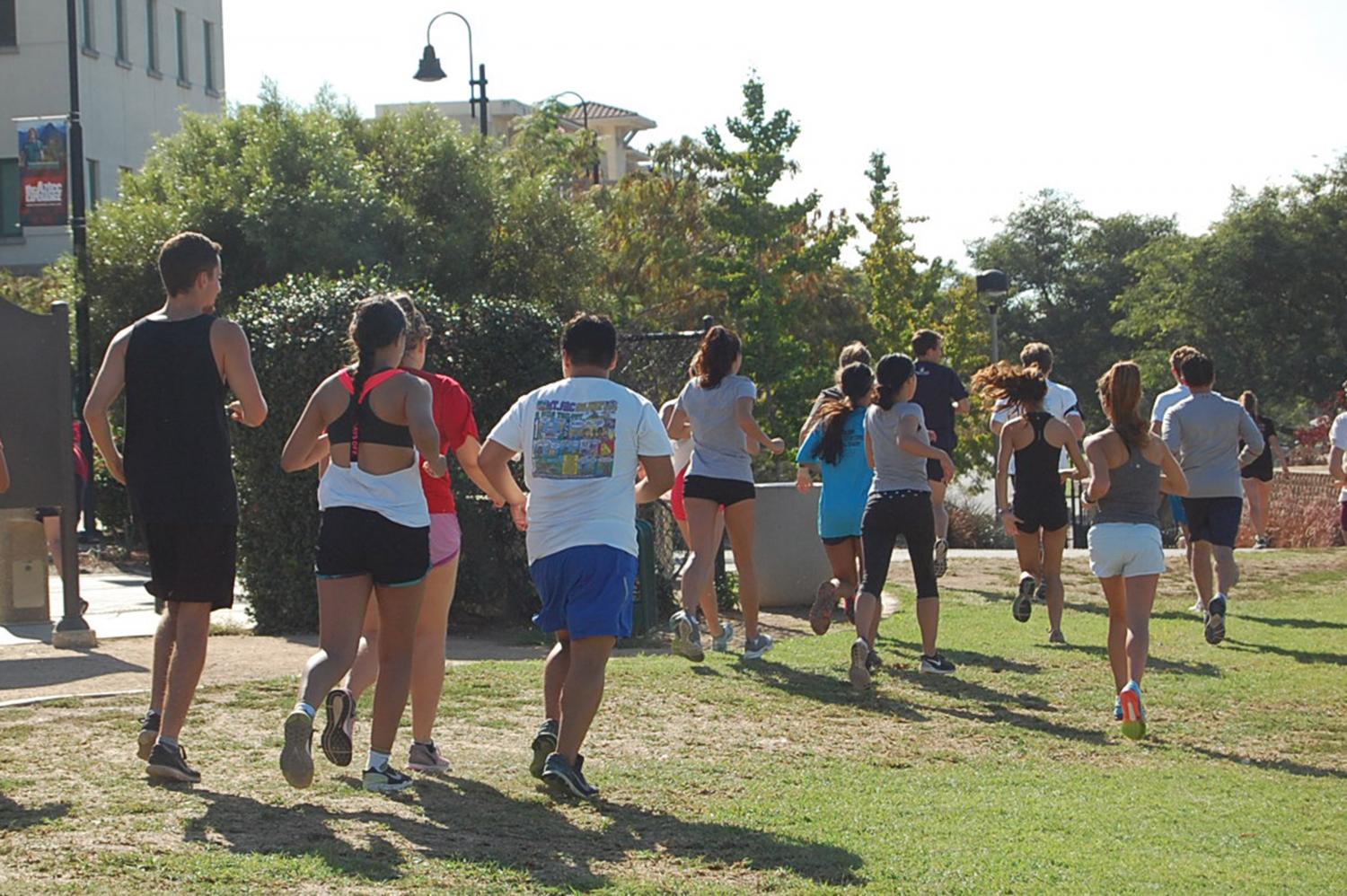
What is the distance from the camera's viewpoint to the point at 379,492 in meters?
6.24

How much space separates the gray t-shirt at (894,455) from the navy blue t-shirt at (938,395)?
3490 mm

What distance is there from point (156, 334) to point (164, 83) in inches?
1600

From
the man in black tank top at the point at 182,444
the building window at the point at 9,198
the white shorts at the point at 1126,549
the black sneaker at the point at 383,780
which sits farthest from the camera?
the building window at the point at 9,198

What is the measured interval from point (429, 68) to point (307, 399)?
52.8ft

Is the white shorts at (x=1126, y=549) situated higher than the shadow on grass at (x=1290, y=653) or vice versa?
the white shorts at (x=1126, y=549)

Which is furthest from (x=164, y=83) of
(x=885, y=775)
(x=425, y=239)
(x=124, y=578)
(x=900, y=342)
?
(x=885, y=775)

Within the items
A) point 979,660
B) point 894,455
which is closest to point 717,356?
point 894,455

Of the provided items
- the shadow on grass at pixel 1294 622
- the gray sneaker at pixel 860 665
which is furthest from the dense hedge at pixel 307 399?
the shadow on grass at pixel 1294 622

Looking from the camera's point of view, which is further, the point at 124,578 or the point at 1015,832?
the point at 124,578

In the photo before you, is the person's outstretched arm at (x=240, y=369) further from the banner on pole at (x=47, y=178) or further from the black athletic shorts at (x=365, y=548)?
the banner on pole at (x=47, y=178)

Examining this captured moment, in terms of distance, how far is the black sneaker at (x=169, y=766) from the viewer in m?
6.36

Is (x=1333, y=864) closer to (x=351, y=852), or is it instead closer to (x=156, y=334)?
(x=351, y=852)

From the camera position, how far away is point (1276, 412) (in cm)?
4925

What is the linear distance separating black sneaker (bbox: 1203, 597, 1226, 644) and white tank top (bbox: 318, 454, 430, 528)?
670 centimetres
